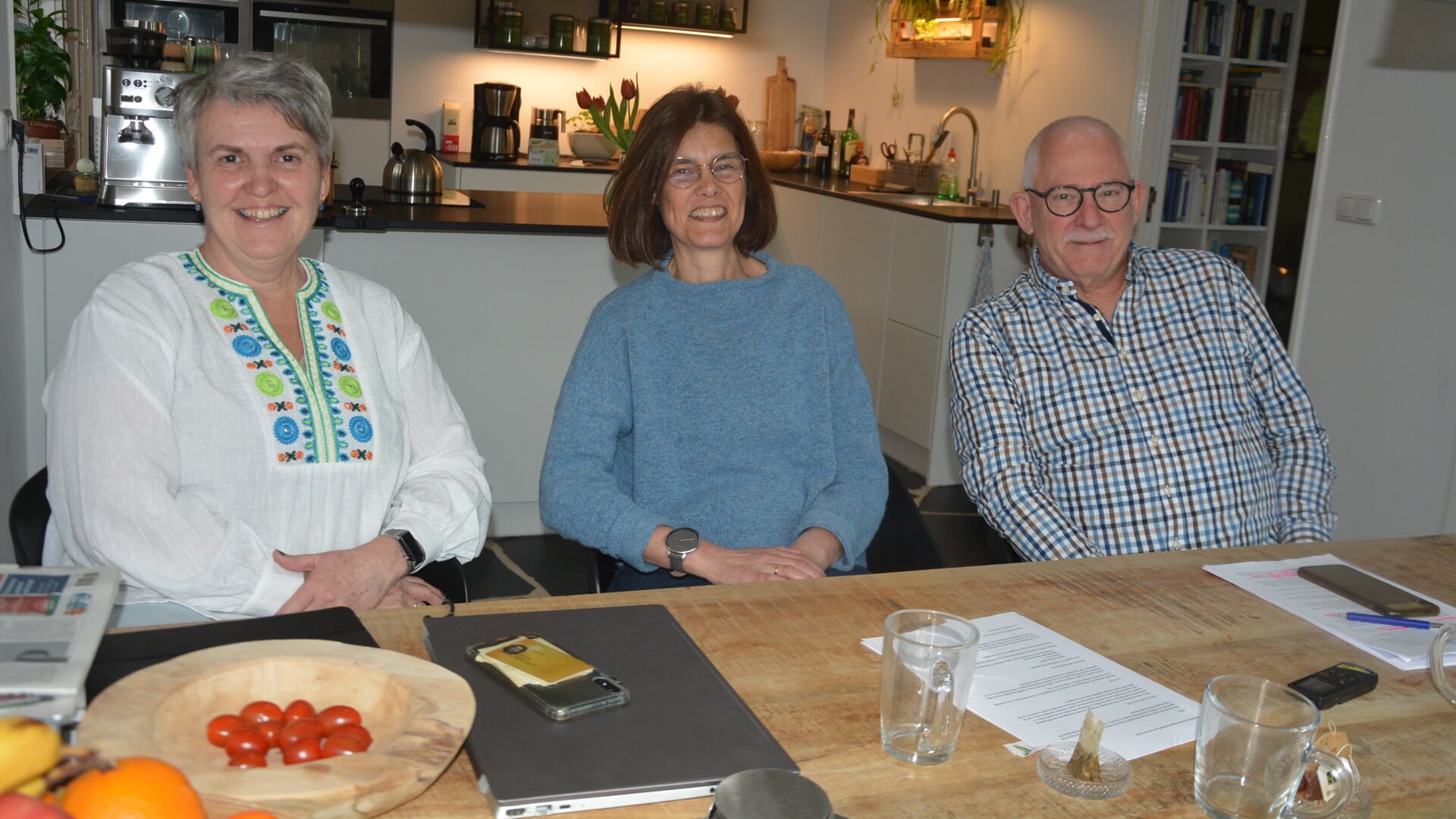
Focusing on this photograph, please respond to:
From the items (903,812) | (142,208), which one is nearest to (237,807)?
(903,812)

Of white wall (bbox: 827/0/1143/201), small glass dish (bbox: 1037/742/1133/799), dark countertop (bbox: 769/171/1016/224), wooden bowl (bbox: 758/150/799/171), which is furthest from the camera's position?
wooden bowl (bbox: 758/150/799/171)

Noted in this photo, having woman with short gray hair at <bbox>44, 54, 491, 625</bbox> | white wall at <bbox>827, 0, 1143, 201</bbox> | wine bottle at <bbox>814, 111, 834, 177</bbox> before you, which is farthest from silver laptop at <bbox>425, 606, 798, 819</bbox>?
wine bottle at <bbox>814, 111, 834, 177</bbox>

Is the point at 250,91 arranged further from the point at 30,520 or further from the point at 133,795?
the point at 133,795

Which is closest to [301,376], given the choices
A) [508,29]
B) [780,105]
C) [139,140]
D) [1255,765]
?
[1255,765]

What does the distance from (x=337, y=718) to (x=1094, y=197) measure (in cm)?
168

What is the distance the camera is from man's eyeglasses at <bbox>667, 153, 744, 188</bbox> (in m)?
2.07

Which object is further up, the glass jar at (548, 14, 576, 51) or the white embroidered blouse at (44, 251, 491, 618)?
the glass jar at (548, 14, 576, 51)

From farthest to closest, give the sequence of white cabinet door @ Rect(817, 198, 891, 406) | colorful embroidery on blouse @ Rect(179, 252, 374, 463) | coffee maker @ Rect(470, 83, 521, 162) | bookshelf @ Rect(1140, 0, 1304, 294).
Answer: coffee maker @ Rect(470, 83, 521, 162) → bookshelf @ Rect(1140, 0, 1304, 294) → white cabinet door @ Rect(817, 198, 891, 406) → colorful embroidery on blouse @ Rect(179, 252, 374, 463)

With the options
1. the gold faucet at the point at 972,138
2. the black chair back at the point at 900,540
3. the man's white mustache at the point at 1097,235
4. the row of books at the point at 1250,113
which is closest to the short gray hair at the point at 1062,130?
the man's white mustache at the point at 1097,235

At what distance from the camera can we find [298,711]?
947 mm

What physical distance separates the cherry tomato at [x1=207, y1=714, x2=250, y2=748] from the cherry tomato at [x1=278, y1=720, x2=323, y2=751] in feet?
0.10

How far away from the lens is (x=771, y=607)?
1.41 meters

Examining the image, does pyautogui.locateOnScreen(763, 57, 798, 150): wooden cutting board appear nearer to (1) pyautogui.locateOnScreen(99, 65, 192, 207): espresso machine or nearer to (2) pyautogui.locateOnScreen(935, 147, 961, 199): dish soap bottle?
(2) pyautogui.locateOnScreen(935, 147, 961, 199): dish soap bottle

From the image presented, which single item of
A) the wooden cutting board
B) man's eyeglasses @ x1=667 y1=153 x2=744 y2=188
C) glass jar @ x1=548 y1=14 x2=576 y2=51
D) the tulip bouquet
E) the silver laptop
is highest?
glass jar @ x1=548 y1=14 x2=576 y2=51
